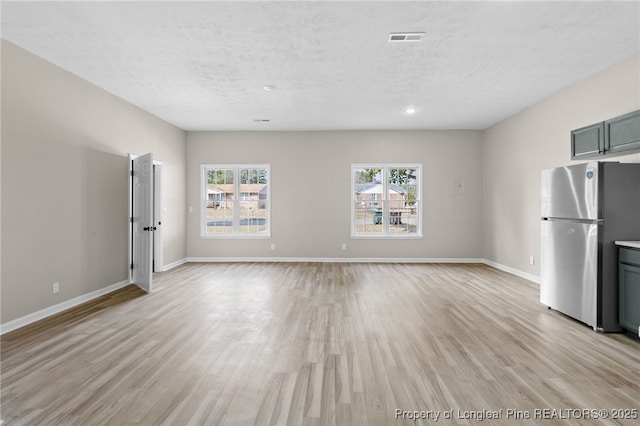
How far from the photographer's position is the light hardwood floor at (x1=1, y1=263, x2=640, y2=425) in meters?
2.09

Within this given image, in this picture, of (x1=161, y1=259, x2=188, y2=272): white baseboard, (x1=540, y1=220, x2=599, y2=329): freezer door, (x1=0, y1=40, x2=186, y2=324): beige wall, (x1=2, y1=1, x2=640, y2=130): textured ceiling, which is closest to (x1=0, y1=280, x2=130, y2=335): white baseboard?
(x1=0, y1=40, x2=186, y2=324): beige wall

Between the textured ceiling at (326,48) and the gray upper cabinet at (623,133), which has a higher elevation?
the textured ceiling at (326,48)

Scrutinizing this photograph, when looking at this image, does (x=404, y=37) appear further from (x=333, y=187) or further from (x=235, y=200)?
(x=235, y=200)

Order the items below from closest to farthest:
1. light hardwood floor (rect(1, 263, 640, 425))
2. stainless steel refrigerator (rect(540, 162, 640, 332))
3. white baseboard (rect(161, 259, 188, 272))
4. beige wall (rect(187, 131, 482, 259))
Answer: light hardwood floor (rect(1, 263, 640, 425))
stainless steel refrigerator (rect(540, 162, 640, 332))
white baseboard (rect(161, 259, 188, 272))
beige wall (rect(187, 131, 482, 259))

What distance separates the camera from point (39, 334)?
10.8 feet

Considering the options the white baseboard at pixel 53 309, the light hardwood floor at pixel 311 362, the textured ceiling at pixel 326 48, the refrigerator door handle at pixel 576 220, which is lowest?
the light hardwood floor at pixel 311 362

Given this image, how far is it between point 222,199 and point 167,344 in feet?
16.6

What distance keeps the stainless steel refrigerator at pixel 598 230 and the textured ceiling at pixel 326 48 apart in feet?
4.62

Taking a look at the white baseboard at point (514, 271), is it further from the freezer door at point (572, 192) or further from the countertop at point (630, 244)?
the countertop at point (630, 244)

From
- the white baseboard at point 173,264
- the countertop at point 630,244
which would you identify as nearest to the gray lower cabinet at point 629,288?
the countertop at point 630,244

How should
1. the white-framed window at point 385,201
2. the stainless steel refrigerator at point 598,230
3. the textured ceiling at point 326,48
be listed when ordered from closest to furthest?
the textured ceiling at point 326,48, the stainless steel refrigerator at point 598,230, the white-framed window at point 385,201

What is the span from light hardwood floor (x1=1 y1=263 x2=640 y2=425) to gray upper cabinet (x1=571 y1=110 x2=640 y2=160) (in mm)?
2019

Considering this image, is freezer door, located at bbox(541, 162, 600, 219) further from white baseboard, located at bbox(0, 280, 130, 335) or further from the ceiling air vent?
white baseboard, located at bbox(0, 280, 130, 335)

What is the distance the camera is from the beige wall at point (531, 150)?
399cm
